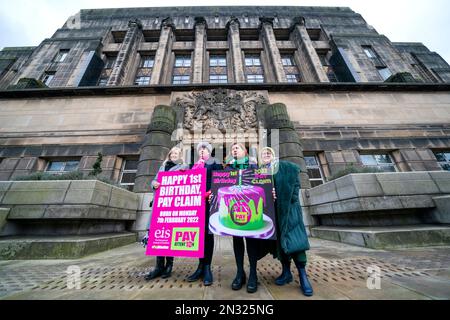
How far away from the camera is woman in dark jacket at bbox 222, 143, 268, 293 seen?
2.23m

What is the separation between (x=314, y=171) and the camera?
9211 mm

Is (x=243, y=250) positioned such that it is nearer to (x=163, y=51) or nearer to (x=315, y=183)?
(x=315, y=183)

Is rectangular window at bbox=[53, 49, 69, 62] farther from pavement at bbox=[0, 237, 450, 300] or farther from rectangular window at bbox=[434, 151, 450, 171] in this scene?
rectangular window at bbox=[434, 151, 450, 171]

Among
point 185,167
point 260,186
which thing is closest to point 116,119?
point 185,167

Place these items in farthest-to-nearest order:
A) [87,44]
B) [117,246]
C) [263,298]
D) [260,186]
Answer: [87,44] < [117,246] < [260,186] < [263,298]

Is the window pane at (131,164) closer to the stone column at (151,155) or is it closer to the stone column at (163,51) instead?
the stone column at (151,155)

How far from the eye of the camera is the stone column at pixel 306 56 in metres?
17.4

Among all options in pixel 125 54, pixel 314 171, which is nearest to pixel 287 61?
pixel 314 171

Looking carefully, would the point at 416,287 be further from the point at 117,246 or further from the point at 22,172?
the point at 22,172

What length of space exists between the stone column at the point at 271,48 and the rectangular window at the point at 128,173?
583 inches

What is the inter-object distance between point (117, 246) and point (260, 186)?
16.6ft

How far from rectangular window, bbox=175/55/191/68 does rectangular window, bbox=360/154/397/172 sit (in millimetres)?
18914

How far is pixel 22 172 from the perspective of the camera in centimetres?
853

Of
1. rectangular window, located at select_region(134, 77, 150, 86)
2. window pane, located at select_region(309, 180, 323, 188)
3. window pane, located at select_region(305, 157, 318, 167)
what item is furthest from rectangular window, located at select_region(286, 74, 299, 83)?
rectangular window, located at select_region(134, 77, 150, 86)
